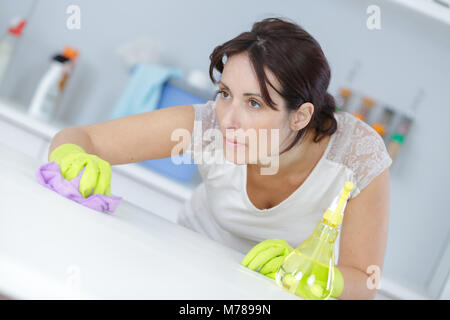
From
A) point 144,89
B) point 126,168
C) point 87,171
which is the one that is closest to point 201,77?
point 144,89

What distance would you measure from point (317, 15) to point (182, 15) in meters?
0.54

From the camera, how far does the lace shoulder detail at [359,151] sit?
1.17 metres

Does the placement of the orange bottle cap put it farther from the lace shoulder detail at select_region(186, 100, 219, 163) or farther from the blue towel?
the lace shoulder detail at select_region(186, 100, 219, 163)

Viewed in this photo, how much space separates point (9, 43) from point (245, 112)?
1531 mm

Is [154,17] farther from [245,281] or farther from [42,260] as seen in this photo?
[42,260]

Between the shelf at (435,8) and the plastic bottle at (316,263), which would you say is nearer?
the plastic bottle at (316,263)

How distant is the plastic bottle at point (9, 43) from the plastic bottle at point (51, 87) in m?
0.17

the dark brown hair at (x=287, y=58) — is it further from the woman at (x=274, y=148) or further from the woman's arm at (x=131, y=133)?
the woman's arm at (x=131, y=133)

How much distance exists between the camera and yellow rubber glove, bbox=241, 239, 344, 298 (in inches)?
33.5

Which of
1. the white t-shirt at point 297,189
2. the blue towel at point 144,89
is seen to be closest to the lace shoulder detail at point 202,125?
the white t-shirt at point 297,189

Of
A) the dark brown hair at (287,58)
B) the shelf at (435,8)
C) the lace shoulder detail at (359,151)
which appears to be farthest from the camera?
the shelf at (435,8)

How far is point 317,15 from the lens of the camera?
7.15 feet

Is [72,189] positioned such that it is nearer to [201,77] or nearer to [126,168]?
[126,168]

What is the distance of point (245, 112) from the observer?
3.44 ft
